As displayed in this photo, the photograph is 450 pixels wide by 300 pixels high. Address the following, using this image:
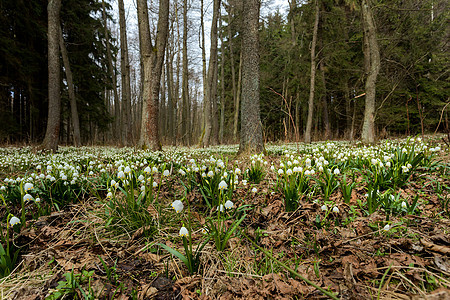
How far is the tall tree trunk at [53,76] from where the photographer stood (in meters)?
8.23

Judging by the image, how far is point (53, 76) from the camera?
8430 mm

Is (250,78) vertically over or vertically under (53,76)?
under

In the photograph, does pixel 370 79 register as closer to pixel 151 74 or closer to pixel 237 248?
pixel 151 74

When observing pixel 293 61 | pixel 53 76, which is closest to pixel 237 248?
pixel 53 76

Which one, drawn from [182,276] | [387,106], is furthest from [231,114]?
[182,276]

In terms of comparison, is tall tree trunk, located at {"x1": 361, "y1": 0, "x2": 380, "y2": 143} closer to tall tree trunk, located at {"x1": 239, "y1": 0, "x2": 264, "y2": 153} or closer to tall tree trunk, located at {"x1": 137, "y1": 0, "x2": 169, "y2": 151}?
tall tree trunk, located at {"x1": 239, "y1": 0, "x2": 264, "y2": 153}

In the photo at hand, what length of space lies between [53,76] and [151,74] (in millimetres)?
3859

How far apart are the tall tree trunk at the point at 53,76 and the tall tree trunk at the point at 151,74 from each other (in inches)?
129

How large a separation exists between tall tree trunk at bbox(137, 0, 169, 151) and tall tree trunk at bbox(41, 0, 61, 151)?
3276 mm

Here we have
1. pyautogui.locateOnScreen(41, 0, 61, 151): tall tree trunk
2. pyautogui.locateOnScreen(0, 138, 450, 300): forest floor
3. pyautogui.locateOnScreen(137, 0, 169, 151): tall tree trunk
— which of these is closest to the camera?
pyautogui.locateOnScreen(0, 138, 450, 300): forest floor

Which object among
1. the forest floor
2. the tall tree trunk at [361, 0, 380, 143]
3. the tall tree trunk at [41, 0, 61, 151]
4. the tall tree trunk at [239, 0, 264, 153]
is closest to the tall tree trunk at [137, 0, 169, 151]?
the tall tree trunk at [41, 0, 61, 151]

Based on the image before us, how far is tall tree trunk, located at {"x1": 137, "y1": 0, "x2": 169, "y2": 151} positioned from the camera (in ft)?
29.5

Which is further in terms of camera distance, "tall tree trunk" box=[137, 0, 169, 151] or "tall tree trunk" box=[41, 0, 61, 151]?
"tall tree trunk" box=[137, 0, 169, 151]

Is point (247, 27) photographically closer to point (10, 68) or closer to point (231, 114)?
point (10, 68)
